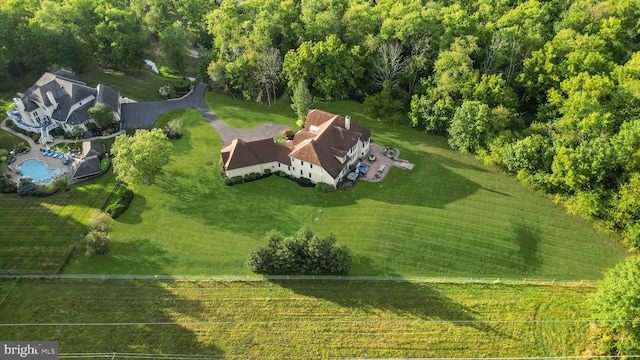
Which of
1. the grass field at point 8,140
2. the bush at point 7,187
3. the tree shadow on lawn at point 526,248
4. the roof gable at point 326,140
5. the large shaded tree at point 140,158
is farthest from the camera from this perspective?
the grass field at point 8,140

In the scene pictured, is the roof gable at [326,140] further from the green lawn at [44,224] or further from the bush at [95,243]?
the green lawn at [44,224]

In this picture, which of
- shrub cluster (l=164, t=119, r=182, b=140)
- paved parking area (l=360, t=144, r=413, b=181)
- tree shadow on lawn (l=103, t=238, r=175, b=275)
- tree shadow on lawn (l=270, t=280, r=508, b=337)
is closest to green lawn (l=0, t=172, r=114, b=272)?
tree shadow on lawn (l=103, t=238, r=175, b=275)

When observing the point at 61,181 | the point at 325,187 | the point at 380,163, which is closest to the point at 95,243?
the point at 61,181

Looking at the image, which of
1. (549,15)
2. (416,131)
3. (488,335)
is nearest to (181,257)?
(488,335)

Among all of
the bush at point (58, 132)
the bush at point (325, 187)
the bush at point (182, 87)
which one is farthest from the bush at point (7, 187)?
the bush at point (325, 187)

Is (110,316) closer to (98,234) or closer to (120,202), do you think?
(98,234)
